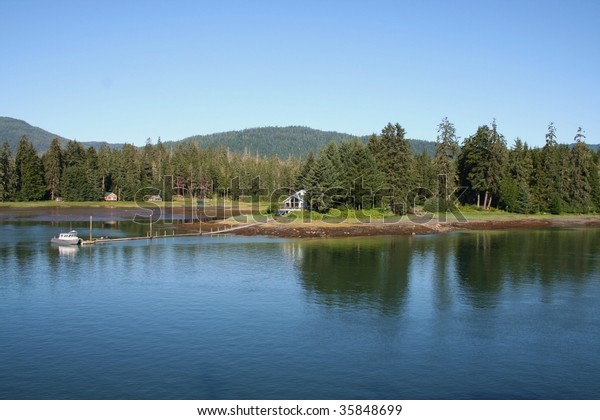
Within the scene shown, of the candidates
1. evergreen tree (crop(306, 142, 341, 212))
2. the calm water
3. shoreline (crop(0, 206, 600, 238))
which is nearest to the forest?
evergreen tree (crop(306, 142, 341, 212))

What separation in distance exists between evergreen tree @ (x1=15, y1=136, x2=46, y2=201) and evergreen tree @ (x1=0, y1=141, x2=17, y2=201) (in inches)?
76.3

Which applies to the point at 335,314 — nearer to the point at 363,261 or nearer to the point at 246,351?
the point at 246,351

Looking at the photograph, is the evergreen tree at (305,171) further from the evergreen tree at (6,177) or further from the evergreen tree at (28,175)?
the evergreen tree at (6,177)

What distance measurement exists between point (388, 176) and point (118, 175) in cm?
8895

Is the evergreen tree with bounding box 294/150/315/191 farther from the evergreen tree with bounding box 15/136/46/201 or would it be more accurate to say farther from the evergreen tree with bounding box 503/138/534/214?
the evergreen tree with bounding box 15/136/46/201

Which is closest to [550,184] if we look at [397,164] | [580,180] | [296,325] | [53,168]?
[580,180]

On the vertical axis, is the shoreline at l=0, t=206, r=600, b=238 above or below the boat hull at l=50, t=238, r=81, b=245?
above

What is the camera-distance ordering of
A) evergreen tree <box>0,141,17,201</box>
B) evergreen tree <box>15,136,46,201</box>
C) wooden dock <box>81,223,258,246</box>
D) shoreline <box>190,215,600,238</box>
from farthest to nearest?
evergreen tree <box>15,136,46,201</box> < evergreen tree <box>0,141,17,201</box> < shoreline <box>190,215,600,238</box> < wooden dock <box>81,223,258,246</box>

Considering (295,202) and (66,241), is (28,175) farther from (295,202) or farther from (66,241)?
(66,241)

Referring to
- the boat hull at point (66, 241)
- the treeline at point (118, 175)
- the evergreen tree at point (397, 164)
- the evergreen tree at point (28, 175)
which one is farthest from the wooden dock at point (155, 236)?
the evergreen tree at point (28, 175)

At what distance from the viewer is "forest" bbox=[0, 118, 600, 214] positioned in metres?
112

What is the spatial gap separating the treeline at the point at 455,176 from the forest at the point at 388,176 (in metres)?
0.21

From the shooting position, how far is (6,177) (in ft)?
480

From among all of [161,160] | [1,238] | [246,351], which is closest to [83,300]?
[246,351]
